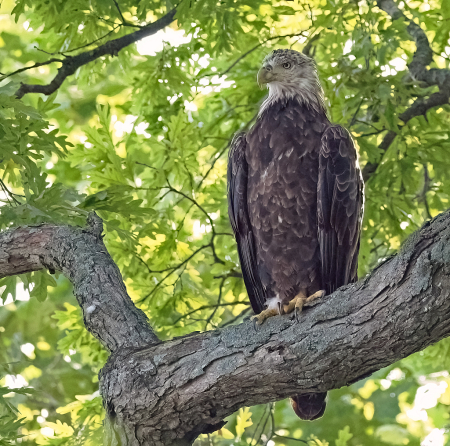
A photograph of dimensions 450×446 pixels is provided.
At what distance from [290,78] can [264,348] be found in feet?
7.61

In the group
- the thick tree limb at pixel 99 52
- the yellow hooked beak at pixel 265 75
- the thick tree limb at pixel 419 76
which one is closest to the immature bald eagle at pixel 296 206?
the yellow hooked beak at pixel 265 75

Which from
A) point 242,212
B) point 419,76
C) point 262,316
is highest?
point 419,76

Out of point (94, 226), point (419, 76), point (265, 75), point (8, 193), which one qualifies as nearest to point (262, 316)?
point (94, 226)

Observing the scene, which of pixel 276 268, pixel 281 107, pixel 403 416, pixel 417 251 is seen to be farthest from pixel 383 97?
pixel 403 416

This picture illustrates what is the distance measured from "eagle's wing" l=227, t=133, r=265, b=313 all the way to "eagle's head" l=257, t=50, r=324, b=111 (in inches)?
18.8

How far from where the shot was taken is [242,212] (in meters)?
3.61

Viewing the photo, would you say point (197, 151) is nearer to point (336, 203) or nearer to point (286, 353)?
point (336, 203)

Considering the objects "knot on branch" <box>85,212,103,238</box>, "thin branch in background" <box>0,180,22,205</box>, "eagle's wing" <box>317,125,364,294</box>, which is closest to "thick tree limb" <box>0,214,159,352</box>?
"knot on branch" <box>85,212,103,238</box>

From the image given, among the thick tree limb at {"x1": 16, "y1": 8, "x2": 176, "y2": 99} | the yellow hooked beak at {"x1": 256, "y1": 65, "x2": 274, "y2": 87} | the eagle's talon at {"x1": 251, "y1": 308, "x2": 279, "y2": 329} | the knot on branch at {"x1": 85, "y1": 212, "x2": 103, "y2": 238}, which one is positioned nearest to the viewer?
the eagle's talon at {"x1": 251, "y1": 308, "x2": 279, "y2": 329}

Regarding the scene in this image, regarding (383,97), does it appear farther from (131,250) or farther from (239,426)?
(239,426)

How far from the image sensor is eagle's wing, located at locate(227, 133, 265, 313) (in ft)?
11.8

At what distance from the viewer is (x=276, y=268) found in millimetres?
3500

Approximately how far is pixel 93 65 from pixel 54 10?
2.48ft

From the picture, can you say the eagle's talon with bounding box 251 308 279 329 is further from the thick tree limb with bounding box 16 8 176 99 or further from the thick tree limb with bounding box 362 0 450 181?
the thick tree limb with bounding box 16 8 176 99
